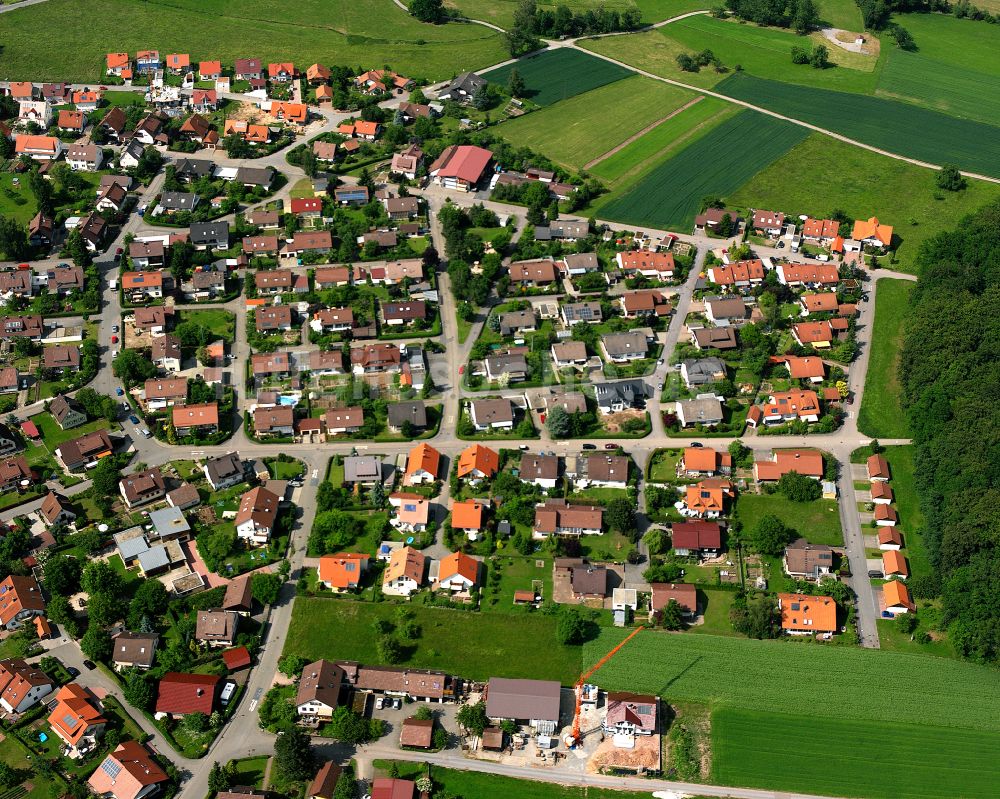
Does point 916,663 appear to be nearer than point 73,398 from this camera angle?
Yes

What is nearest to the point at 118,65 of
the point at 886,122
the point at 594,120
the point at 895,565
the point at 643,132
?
the point at 594,120

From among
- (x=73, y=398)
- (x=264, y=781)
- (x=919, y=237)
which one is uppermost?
(x=919, y=237)

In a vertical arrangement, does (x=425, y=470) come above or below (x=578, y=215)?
below

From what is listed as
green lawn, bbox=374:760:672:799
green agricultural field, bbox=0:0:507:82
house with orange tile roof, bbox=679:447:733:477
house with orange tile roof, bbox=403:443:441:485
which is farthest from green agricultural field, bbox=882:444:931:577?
green agricultural field, bbox=0:0:507:82

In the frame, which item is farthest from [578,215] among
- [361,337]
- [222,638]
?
[222,638]

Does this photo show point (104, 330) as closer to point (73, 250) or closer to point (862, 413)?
point (73, 250)

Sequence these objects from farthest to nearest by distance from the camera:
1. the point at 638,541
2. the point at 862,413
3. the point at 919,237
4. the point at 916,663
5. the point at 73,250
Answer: the point at 919,237, the point at 73,250, the point at 862,413, the point at 638,541, the point at 916,663

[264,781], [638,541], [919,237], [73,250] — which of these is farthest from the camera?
[919,237]
